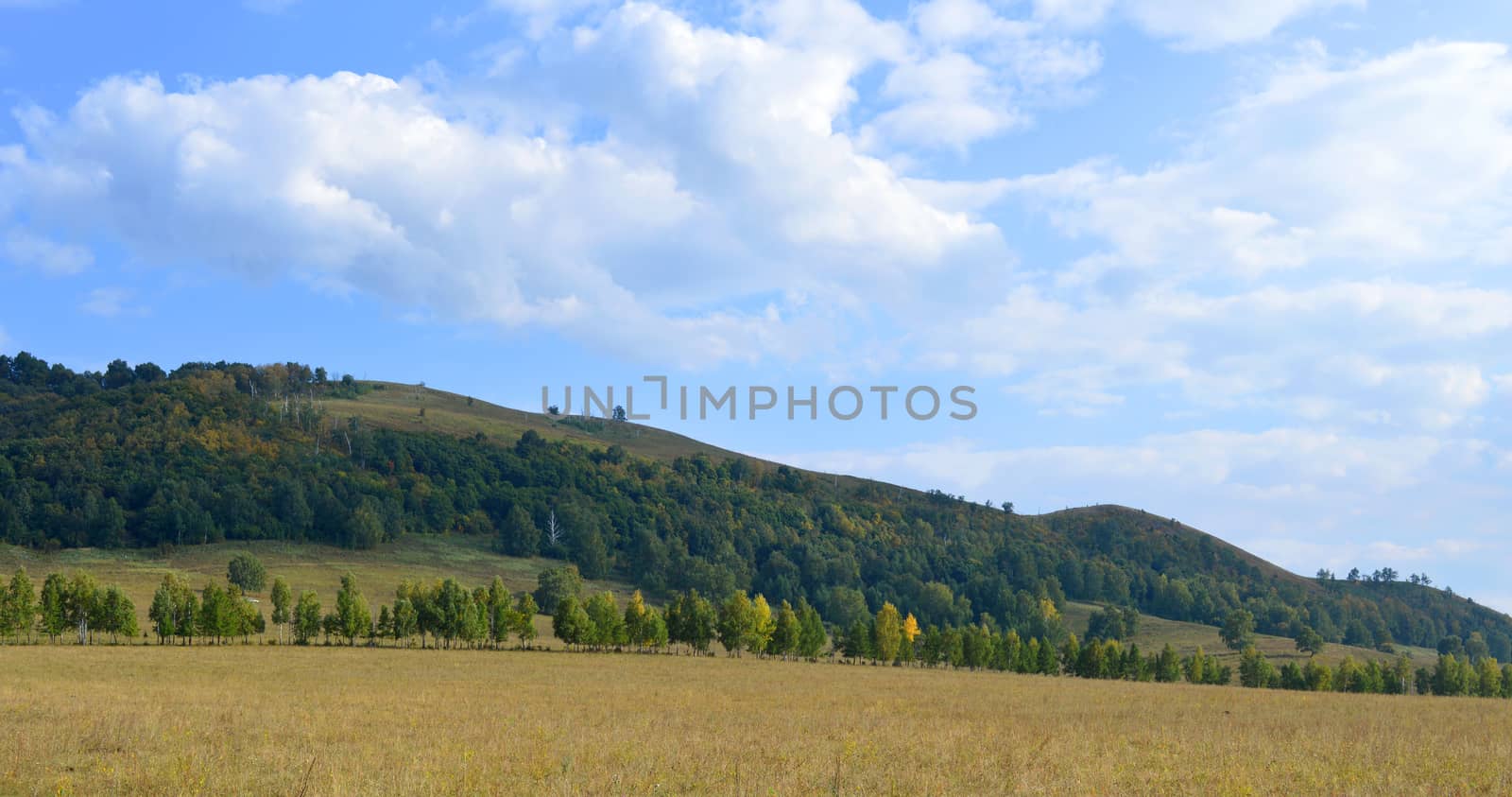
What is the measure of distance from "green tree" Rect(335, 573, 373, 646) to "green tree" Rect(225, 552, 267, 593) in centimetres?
4386

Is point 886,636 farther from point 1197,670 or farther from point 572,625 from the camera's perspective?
point 572,625

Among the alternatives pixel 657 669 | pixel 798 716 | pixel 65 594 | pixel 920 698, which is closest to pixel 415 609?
pixel 65 594

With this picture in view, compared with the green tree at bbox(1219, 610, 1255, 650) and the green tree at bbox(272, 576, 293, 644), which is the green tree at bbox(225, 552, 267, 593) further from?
the green tree at bbox(1219, 610, 1255, 650)

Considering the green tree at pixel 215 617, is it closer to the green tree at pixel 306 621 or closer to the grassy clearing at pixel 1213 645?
the green tree at pixel 306 621

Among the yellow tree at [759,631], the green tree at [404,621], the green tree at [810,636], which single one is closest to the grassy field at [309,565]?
the green tree at [404,621]

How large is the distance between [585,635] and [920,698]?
57589 mm

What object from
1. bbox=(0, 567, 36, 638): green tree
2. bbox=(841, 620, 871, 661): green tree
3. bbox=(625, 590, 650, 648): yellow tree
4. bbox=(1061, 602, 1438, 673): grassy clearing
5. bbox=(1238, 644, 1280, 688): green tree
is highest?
bbox=(0, 567, 36, 638): green tree

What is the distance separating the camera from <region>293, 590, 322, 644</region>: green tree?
94625 millimetres

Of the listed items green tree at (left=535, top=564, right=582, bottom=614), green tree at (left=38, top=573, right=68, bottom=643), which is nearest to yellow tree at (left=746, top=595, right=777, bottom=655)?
green tree at (left=535, top=564, right=582, bottom=614)

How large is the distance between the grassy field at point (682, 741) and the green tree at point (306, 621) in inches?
1691

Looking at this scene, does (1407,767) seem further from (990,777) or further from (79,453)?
(79,453)

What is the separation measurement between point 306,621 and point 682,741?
80.5m

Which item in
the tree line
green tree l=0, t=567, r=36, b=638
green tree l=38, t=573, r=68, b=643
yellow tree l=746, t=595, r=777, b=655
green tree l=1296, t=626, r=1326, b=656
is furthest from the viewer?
green tree l=1296, t=626, r=1326, b=656

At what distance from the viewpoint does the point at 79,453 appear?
19650cm
